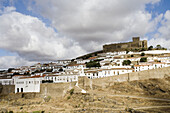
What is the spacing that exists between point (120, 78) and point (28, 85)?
1834cm

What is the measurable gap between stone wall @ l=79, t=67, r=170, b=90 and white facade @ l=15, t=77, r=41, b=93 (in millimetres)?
9027

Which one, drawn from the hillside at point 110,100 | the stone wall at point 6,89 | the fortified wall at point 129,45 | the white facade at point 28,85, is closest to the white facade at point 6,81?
the stone wall at point 6,89

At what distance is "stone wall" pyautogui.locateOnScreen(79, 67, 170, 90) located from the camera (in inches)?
1348

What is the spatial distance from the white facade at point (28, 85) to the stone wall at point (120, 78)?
9027mm

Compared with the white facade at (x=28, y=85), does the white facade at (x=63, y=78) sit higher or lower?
higher

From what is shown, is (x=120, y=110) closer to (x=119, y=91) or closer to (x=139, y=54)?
(x=119, y=91)

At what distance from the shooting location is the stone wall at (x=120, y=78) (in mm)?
34250

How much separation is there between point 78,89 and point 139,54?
39.5 m

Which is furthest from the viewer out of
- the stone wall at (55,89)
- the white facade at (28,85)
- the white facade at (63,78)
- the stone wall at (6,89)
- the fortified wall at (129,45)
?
the fortified wall at (129,45)

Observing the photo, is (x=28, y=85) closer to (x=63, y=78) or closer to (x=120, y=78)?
(x=63, y=78)

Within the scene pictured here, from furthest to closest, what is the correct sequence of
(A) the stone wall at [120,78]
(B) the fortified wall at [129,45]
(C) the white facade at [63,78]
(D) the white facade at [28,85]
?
(B) the fortified wall at [129,45]
(D) the white facade at [28,85]
(C) the white facade at [63,78]
(A) the stone wall at [120,78]

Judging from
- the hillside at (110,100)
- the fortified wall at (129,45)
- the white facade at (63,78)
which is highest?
the fortified wall at (129,45)

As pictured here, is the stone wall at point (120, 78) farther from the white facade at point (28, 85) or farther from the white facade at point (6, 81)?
the white facade at point (6, 81)

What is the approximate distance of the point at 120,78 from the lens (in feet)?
121
